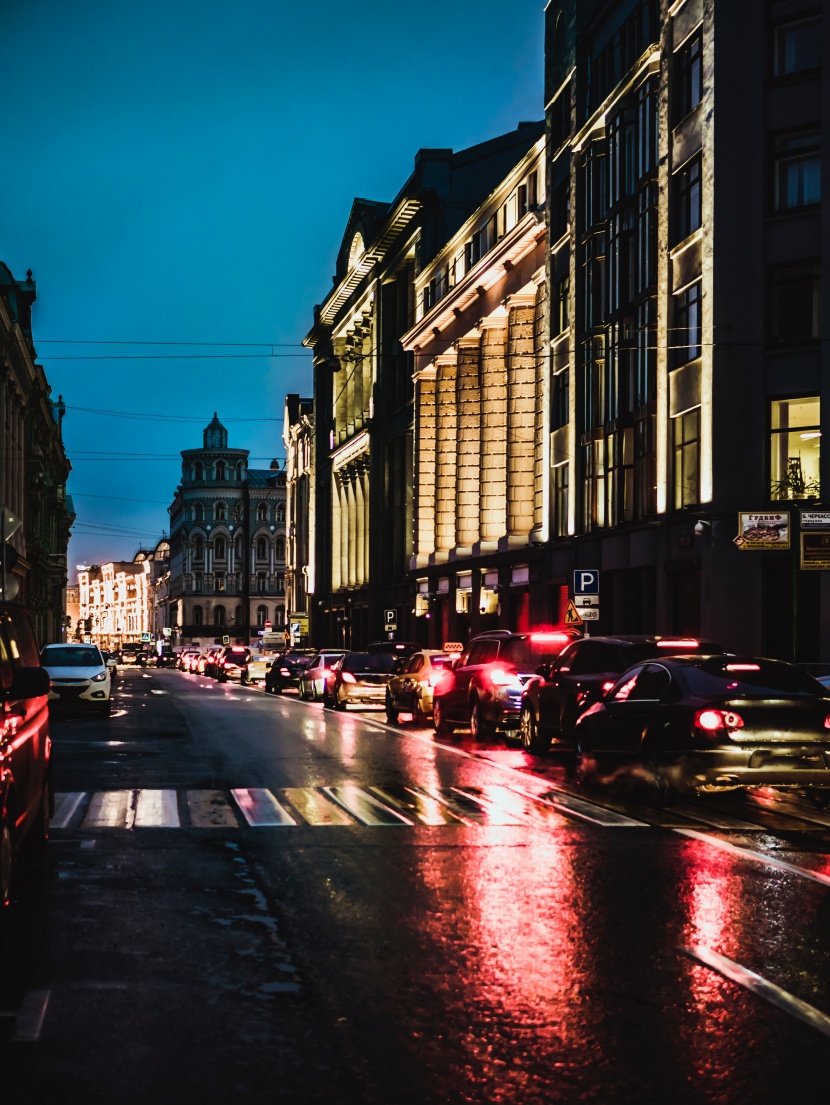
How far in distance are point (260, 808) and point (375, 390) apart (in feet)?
226

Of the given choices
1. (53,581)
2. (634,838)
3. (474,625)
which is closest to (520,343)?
(474,625)

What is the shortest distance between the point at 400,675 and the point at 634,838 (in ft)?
67.0

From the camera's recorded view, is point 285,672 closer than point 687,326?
No

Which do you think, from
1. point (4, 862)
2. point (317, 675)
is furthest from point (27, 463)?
point (4, 862)

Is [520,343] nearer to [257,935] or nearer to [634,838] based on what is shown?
[634,838]

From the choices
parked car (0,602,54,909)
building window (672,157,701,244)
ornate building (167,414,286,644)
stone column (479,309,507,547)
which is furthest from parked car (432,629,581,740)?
ornate building (167,414,286,644)

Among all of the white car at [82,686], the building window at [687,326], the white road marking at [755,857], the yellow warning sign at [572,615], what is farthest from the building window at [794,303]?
the white road marking at [755,857]

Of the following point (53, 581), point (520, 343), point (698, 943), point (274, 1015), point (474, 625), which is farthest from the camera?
point (53, 581)

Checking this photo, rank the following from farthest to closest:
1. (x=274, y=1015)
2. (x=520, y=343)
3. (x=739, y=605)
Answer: (x=520, y=343) < (x=739, y=605) < (x=274, y=1015)

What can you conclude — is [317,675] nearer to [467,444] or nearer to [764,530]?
[467,444]

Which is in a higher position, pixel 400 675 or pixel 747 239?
pixel 747 239

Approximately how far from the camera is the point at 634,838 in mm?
12414

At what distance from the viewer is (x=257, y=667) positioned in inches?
2527

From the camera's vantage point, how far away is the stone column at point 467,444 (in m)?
64.2
